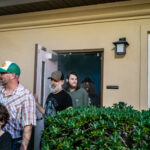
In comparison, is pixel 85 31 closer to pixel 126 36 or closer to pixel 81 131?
pixel 126 36

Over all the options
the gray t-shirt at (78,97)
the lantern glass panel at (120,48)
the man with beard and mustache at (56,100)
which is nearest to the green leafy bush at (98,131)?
the man with beard and mustache at (56,100)

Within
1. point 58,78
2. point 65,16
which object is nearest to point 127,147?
point 58,78

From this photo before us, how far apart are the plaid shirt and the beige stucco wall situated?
6.83ft

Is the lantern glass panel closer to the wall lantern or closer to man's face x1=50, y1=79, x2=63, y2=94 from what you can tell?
the wall lantern

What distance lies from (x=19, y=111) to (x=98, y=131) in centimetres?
99

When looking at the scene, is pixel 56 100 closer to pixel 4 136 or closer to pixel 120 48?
pixel 4 136

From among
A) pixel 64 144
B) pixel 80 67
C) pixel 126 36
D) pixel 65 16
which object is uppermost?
pixel 65 16

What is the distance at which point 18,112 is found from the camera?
2785 millimetres

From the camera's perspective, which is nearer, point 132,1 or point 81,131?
point 81,131

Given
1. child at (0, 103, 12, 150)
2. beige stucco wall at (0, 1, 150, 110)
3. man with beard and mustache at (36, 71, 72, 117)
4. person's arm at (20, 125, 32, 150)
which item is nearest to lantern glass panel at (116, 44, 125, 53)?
beige stucco wall at (0, 1, 150, 110)

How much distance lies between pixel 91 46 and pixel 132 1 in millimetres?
1089

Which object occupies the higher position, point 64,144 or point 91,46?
point 91,46

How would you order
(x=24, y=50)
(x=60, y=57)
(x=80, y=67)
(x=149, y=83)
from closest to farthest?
(x=149, y=83), (x=24, y=50), (x=60, y=57), (x=80, y=67)

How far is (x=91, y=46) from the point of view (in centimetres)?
482
